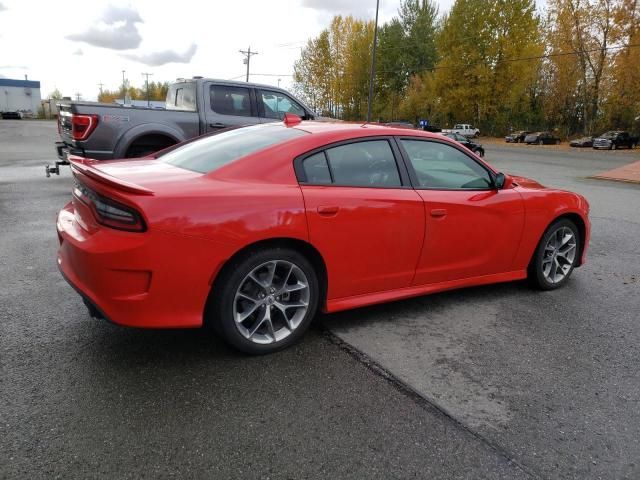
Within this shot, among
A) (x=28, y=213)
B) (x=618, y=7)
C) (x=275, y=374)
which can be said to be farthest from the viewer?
(x=618, y=7)

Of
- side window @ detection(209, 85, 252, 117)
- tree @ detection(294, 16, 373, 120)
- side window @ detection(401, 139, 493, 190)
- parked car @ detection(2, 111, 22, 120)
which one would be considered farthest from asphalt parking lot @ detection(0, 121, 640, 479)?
parked car @ detection(2, 111, 22, 120)

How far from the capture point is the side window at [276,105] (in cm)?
949

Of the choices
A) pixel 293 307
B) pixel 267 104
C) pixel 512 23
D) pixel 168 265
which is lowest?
pixel 293 307

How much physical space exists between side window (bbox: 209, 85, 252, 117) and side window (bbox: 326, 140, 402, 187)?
5.96m

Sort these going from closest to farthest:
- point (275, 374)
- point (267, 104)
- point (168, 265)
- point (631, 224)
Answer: point (168, 265), point (275, 374), point (631, 224), point (267, 104)

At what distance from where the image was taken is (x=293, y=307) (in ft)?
10.9

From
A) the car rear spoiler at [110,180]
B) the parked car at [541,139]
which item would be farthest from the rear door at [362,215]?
the parked car at [541,139]

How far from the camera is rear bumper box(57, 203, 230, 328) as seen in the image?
108 inches

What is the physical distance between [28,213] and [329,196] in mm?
5638

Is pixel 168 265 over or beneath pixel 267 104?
beneath

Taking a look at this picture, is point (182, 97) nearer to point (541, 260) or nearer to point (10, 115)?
point (541, 260)

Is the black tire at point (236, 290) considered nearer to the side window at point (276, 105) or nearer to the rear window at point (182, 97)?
the rear window at point (182, 97)

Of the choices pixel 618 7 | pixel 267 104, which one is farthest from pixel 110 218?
pixel 618 7

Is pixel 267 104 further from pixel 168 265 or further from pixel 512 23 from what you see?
pixel 512 23
